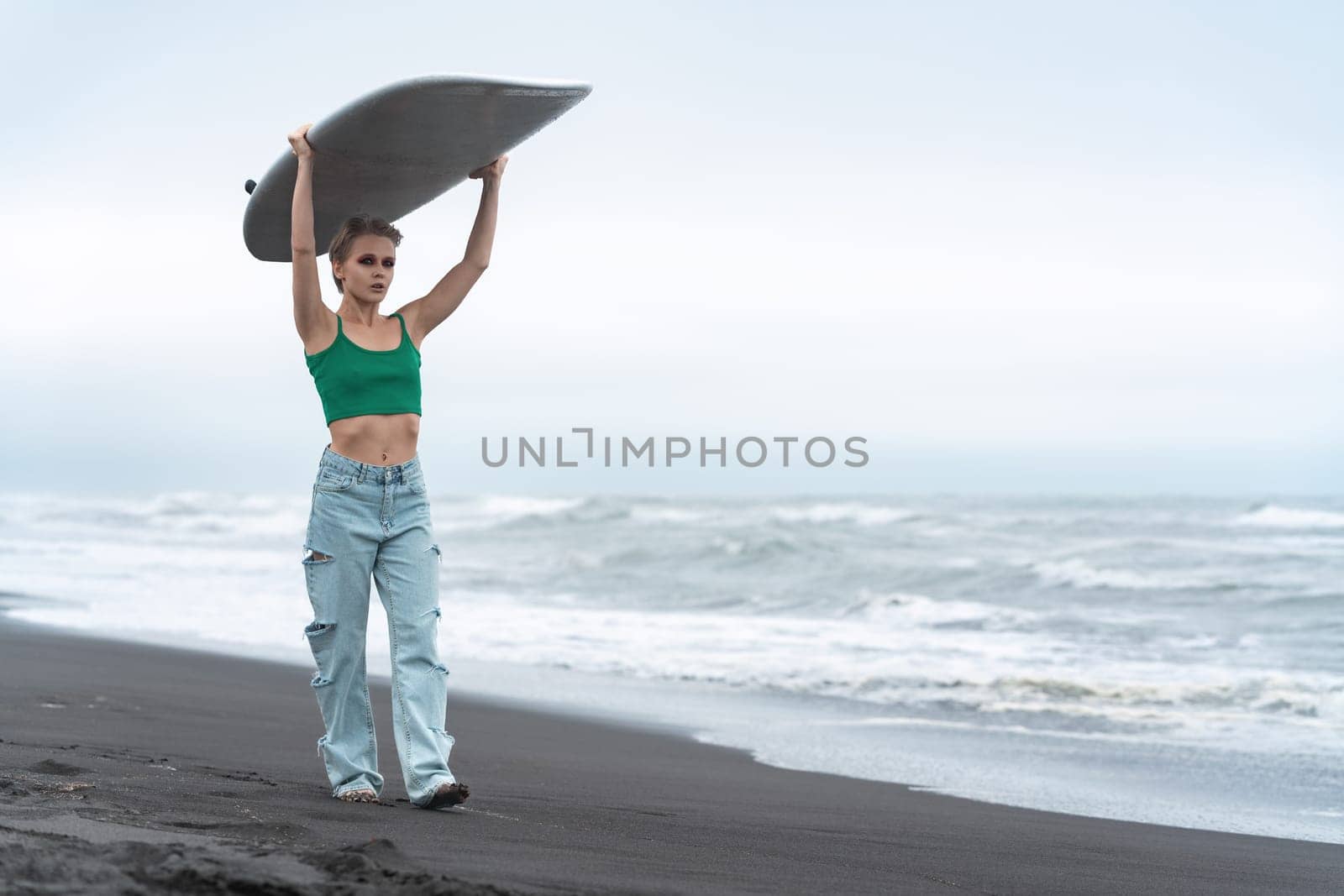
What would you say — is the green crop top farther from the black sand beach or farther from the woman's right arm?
the black sand beach

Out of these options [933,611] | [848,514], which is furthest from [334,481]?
[848,514]

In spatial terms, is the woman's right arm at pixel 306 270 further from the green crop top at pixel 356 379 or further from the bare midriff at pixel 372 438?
the bare midriff at pixel 372 438

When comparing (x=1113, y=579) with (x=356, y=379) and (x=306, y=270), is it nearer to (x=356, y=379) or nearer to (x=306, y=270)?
(x=356, y=379)

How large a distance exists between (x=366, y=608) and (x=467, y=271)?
3.12 feet

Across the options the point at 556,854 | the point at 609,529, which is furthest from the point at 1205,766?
the point at 609,529

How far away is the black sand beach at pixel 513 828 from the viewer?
2213 mm

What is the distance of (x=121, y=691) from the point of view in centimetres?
607

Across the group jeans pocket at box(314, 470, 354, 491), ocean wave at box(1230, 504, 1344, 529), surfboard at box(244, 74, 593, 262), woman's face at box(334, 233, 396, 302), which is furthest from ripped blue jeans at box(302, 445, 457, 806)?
ocean wave at box(1230, 504, 1344, 529)

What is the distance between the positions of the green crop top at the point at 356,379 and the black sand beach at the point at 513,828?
99 centimetres

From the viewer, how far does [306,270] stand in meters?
3.21

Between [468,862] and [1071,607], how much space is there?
42.5ft

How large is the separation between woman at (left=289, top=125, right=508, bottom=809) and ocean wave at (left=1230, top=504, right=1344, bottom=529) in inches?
1112

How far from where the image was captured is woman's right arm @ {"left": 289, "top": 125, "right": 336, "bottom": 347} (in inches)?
127

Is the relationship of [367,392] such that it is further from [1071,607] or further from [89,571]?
[89,571]
